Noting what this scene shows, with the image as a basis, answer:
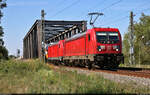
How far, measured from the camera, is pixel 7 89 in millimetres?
8328

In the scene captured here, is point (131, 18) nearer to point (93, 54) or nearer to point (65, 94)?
point (93, 54)

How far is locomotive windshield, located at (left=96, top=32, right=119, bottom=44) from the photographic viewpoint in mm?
19531

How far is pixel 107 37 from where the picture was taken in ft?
65.1

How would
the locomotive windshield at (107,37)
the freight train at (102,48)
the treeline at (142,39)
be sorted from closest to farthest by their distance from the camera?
the freight train at (102,48) → the locomotive windshield at (107,37) → the treeline at (142,39)

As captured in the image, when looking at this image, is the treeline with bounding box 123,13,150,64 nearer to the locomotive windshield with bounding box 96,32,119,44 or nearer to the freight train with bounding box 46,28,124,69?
the freight train with bounding box 46,28,124,69

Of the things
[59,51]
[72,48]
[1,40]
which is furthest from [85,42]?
[1,40]

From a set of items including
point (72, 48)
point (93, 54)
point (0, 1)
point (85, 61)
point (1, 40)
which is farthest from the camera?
point (1, 40)

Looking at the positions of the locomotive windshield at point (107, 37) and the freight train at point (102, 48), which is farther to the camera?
the locomotive windshield at point (107, 37)

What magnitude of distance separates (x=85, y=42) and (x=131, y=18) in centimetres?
1250

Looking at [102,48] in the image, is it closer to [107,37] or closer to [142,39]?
[107,37]

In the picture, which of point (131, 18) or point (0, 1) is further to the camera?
point (0, 1)

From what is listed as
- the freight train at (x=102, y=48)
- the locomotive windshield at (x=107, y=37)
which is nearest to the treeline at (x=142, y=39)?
the freight train at (x=102, y=48)

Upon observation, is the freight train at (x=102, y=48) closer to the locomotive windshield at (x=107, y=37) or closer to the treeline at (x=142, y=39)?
the locomotive windshield at (x=107, y=37)

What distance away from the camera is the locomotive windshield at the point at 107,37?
19531 millimetres
